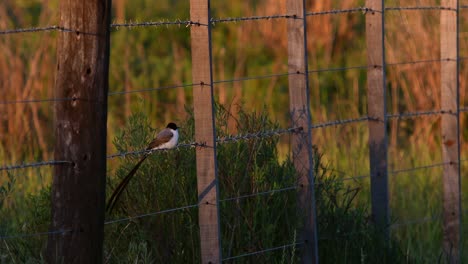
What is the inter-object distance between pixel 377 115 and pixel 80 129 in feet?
7.65

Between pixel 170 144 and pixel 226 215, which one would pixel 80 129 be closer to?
Result: pixel 170 144

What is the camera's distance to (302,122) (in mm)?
5383

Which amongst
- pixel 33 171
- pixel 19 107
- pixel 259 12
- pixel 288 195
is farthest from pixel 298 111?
pixel 259 12

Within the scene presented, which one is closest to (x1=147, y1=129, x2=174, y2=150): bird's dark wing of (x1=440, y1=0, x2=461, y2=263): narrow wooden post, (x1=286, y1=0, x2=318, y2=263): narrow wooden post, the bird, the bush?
the bird

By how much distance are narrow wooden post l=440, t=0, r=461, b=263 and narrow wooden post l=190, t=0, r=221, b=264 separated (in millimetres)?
2383

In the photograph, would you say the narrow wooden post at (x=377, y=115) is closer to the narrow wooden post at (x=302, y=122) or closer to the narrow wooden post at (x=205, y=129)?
the narrow wooden post at (x=302, y=122)

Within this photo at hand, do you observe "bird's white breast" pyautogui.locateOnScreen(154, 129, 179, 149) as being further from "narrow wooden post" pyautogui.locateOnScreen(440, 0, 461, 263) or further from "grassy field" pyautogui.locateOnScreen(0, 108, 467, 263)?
"narrow wooden post" pyautogui.locateOnScreen(440, 0, 461, 263)

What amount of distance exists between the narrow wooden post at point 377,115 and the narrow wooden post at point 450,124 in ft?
2.55

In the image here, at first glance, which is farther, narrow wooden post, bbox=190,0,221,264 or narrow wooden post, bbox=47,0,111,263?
narrow wooden post, bbox=190,0,221,264

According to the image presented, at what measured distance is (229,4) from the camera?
1323 cm

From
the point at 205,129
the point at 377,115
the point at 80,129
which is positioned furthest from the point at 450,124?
the point at 80,129

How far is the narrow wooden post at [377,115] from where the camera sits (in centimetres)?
599

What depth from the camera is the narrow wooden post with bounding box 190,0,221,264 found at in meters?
4.64

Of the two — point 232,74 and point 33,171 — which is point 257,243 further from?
point 232,74
